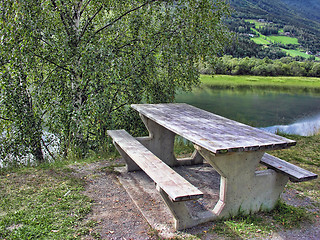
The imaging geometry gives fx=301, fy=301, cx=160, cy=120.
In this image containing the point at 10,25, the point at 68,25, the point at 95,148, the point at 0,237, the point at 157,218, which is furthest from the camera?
the point at 95,148

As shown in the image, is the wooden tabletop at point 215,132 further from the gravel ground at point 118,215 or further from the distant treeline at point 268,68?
the distant treeline at point 268,68

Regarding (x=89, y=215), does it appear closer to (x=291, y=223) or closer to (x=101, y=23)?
(x=291, y=223)

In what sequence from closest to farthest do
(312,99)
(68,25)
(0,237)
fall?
(0,237) < (68,25) < (312,99)

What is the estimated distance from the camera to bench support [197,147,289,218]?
320 centimetres

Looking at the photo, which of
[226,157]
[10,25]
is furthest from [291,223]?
[10,25]

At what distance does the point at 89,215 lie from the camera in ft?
11.2

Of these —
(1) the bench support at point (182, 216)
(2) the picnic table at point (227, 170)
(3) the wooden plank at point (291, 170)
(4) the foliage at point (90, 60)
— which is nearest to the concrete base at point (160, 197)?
(1) the bench support at point (182, 216)

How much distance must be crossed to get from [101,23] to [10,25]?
2071 mm

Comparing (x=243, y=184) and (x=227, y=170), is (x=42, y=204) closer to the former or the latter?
(x=227, y=170)

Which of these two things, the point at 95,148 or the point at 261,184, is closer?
the point at 261,184

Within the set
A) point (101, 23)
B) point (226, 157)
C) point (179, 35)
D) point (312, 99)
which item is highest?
point (101, 23)

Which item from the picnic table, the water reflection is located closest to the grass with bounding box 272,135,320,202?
the picnic table

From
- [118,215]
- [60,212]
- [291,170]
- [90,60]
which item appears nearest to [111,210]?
[118,215]

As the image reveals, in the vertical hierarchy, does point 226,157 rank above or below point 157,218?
above
